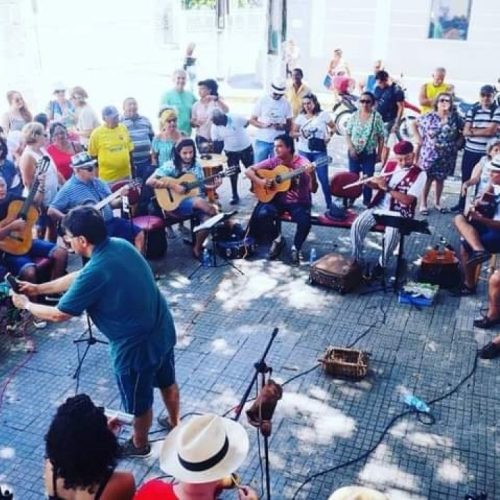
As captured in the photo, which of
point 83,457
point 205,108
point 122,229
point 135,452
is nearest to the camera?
point 83,457

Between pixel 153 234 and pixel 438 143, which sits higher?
pixel 438 143

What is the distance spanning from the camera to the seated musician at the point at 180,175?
7.41m

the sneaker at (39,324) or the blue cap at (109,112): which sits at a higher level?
the blue cap at (109,112)

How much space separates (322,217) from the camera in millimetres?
7734

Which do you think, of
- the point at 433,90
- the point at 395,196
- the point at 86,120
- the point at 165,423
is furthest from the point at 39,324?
the point at 433,90

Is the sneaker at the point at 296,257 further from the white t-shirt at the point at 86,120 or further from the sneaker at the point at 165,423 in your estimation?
the white t-shirt at the point at 86,120

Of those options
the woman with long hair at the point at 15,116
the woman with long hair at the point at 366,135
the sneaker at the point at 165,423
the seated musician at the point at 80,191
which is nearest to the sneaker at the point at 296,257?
the woman with long hair at the point at 366,135

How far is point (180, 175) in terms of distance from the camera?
7.50 meters

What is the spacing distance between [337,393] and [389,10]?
508 inches

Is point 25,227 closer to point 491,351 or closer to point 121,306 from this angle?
point 121,306

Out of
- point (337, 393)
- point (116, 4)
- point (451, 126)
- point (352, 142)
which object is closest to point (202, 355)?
point (337, 393)

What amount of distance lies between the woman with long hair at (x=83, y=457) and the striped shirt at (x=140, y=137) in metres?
5.86

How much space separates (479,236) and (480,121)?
2.31 meters

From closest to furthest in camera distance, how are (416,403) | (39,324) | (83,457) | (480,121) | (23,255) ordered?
(83,457)
(416,403)
(39,324)
(23,255)
(480,121)
